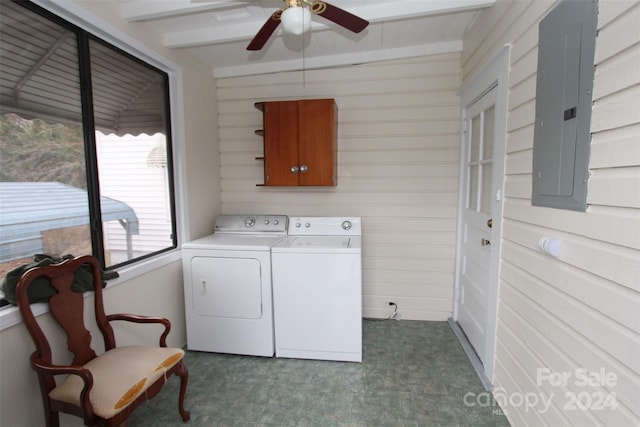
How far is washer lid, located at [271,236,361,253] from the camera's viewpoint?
2254 millimetres

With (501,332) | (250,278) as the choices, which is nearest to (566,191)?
(501,332)

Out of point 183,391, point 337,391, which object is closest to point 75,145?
point 183,391

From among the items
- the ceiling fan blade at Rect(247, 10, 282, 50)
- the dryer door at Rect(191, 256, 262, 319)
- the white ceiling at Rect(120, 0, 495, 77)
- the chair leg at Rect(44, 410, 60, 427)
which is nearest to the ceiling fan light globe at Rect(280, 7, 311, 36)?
the ceiling fan blade at Rect(247, 10, 282, 50)

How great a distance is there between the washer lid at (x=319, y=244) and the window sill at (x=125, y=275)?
84cm

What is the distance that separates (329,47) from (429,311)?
104 inches

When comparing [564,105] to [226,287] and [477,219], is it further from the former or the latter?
[226,287]

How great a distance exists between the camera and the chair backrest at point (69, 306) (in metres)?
1.35

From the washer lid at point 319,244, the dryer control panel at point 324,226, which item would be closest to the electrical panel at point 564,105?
the washer lid at point 319,244

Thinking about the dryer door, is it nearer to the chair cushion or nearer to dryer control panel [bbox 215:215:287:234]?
dryer control panel [bbox 215:215:287:234]

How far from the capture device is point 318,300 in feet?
7.55

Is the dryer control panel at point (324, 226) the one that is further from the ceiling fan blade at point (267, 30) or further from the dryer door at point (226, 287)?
the ceiling fan blade at point (267, 30)

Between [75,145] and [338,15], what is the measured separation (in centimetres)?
163

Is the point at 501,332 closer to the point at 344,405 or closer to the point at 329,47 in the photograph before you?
the point at 344,405

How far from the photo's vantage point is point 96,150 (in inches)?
72.5
